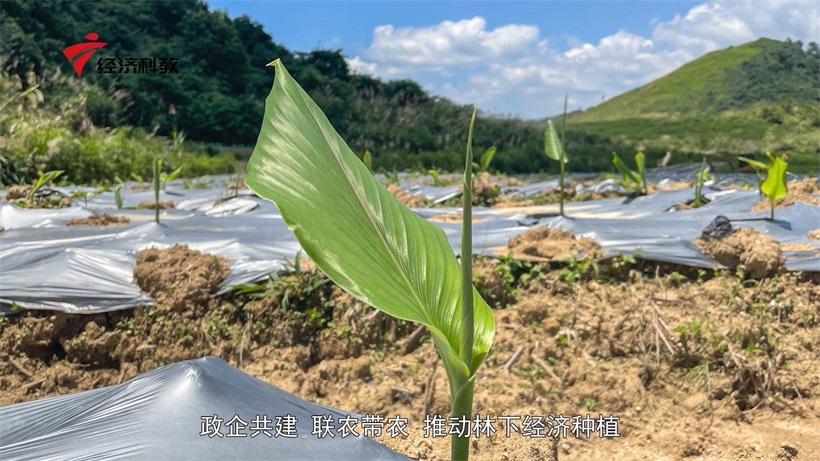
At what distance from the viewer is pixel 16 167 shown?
552cm

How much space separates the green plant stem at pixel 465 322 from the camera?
30.8 inches

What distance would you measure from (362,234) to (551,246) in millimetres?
2058

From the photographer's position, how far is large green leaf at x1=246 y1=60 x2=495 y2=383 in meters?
0.82

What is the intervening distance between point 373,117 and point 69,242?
11429 mm

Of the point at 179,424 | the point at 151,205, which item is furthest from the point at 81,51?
the point at 179,424

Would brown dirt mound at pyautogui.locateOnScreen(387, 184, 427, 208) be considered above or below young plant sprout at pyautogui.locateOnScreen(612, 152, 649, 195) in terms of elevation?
below

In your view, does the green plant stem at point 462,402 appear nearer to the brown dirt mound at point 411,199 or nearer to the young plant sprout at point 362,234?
the young plant sprout at point 362,234

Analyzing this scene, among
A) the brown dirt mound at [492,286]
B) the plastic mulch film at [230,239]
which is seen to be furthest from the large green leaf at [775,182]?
the brown dirt mound at [492,286]

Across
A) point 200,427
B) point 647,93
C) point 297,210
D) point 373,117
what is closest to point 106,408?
point 200,427

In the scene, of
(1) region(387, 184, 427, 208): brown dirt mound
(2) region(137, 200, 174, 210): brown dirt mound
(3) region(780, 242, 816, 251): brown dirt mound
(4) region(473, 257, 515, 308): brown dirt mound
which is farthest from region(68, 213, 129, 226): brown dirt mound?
(3) region(780, 242, 816, 251): brown dirt mound

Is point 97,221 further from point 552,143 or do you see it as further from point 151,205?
point 552,143

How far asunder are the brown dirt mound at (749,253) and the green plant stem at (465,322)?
6.97 feet

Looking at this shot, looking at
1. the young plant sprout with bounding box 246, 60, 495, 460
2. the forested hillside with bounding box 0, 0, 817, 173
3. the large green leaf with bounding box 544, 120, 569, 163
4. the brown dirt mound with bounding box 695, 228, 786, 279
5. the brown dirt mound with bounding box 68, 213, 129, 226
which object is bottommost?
the brown dirt mound with bounding box 695, 228, 786, 279

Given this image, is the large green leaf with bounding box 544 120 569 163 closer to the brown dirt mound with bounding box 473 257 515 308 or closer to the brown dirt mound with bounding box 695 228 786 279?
the brown dirt mound with bounding box 695 228 786 279
